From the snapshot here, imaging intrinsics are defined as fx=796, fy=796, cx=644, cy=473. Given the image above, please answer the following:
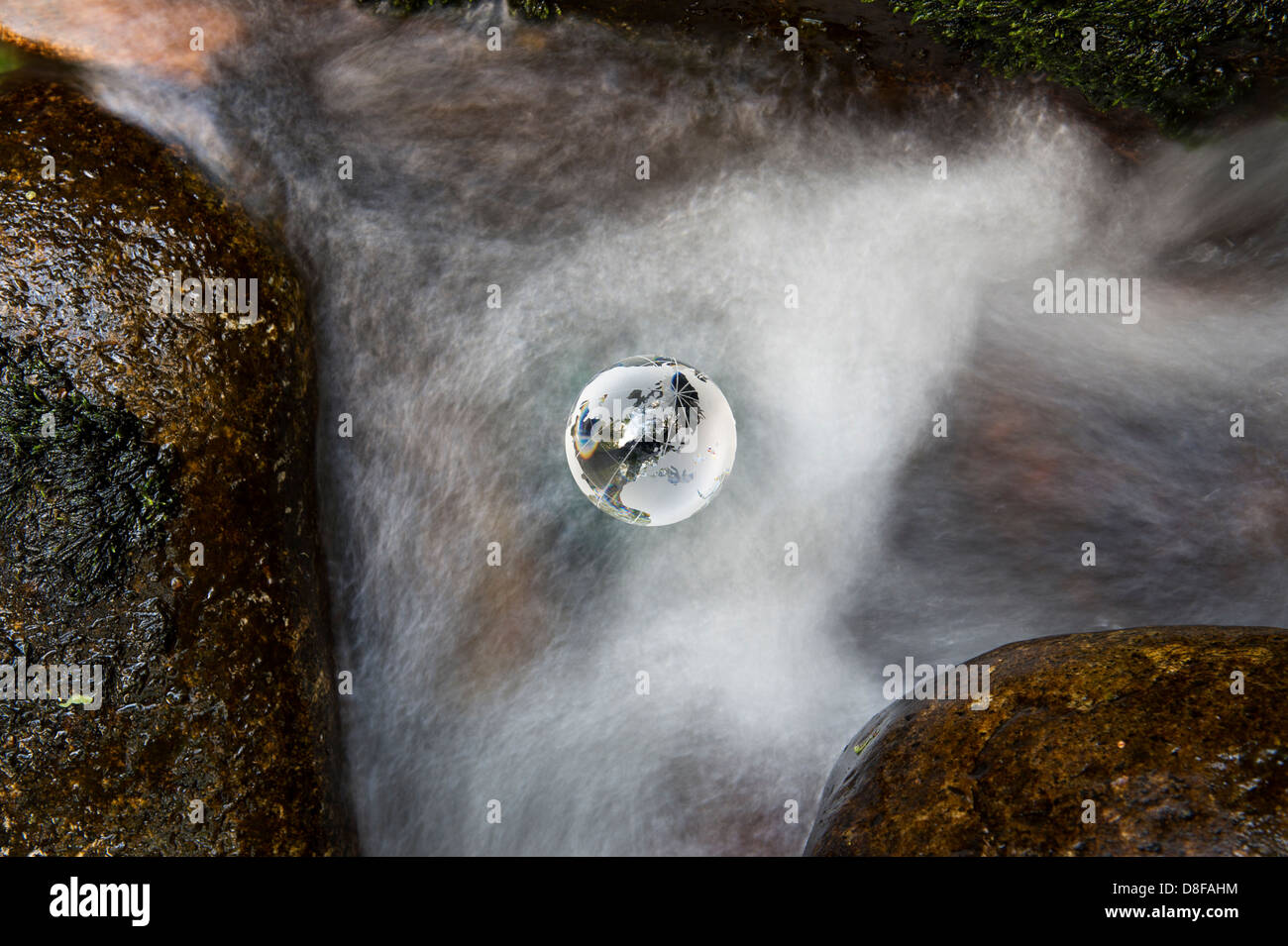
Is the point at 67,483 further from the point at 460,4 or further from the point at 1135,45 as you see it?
the point at 1135,45

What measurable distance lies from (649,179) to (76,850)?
6177 millimetres

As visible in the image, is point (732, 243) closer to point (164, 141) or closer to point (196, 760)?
point (164, 141)

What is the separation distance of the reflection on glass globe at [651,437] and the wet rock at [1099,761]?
2.26m

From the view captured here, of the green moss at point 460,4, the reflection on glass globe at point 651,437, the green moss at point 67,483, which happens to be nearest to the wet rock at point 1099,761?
the reflection on glass globe at point 651,437

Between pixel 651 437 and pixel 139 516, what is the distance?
3.63 meters

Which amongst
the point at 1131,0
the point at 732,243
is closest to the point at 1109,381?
the point at 1131,0

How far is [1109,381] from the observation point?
20.9 feet

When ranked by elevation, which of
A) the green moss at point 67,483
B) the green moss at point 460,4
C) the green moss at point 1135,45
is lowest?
the green moss at point 67,483

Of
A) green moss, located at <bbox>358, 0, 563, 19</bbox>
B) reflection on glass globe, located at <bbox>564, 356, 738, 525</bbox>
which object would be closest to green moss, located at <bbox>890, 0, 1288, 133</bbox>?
green moss, located at <bbox>358, 0, 563, 19</bbox>

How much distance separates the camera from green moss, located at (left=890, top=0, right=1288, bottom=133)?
594 centimetres

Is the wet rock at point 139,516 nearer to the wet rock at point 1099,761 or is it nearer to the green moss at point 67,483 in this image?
the green moss at point 67,483

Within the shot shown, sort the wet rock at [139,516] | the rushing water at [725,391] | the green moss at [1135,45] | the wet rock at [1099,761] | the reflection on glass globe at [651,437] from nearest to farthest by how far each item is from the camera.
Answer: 1. the wet rock at [1099,761]
2. the reflection on glass globe at [651,437]
3. the wet rock at [139,516]
4. the green moss at [1135,45]
5. the rushing water at [725,391]

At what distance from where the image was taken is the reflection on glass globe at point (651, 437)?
4262 millimetres

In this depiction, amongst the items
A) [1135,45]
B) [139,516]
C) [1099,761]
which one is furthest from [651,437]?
[1135,45]
